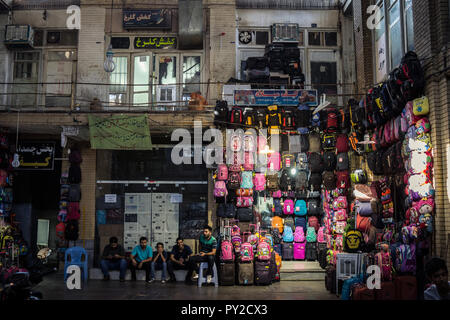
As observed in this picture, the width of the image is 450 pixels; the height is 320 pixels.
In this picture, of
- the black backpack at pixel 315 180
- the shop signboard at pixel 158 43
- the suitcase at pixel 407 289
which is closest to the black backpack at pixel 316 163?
the black backpack at pixel 315 180

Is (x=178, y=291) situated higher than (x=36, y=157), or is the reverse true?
(x=36, y=157)

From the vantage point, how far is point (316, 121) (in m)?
13.6

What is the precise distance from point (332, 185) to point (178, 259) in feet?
16.7

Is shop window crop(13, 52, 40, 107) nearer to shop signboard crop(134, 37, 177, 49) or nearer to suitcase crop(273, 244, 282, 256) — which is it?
shop signboard crop(134, 37, 177, 49)

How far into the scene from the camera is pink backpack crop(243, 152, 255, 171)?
13.7 m

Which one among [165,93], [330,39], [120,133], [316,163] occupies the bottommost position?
[316,163]

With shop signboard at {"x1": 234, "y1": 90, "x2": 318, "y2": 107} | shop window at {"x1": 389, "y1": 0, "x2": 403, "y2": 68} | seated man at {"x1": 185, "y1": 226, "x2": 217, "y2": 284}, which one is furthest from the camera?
shop signboard at {"x1": 234, "y1": 90, "x2": 318, "y2": 107}

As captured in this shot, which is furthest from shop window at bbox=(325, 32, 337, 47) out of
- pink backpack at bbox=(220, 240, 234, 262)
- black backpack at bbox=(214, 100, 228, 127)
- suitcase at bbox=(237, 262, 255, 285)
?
suitcase at bbox=(237, 262, 255, 285)

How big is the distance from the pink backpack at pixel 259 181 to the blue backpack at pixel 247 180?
0.27 m

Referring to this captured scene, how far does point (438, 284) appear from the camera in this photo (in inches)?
207

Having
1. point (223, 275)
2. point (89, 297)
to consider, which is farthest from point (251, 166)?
point (89, 297)

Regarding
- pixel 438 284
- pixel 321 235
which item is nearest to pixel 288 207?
pixel 321 235

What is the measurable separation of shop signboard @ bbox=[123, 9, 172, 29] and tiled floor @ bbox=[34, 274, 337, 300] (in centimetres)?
872

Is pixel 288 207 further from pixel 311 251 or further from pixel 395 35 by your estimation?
pixel 395 35
